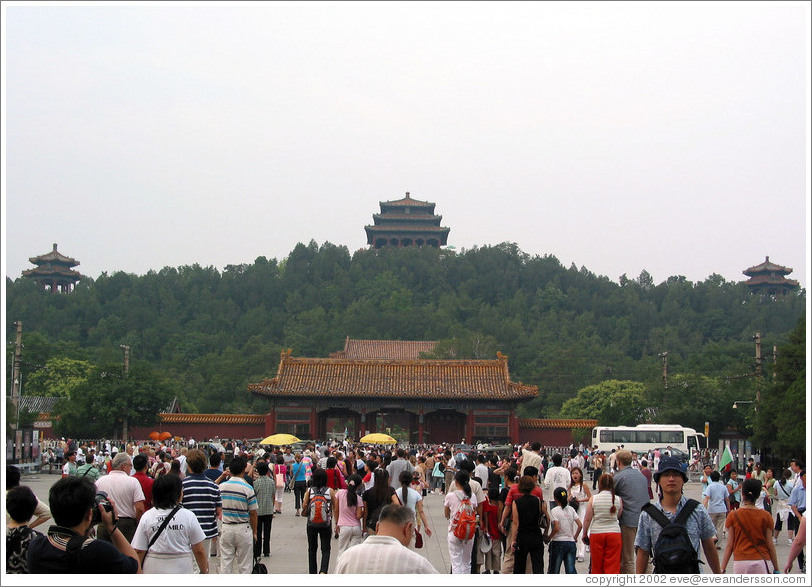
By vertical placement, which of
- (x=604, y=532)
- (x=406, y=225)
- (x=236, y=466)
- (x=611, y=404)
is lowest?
(x=604, y=532)

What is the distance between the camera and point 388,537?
5121mm

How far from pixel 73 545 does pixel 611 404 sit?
146 feet

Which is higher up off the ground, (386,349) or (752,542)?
(386,349)

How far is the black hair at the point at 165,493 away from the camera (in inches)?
268

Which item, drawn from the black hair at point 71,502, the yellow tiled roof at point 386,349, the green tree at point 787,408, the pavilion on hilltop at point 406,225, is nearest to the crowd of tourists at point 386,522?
the black hair at point 71,502

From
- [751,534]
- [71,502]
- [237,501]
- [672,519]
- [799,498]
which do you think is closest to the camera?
[71,502]

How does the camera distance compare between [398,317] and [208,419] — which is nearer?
[208,419]

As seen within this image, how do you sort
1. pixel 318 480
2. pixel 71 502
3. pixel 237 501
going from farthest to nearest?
1. pixel 318 480
2. pixel 237 501
3. pixel 71 502

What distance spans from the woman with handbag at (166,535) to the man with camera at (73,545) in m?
1.38

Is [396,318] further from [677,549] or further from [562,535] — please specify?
[677,549]

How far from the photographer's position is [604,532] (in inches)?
344

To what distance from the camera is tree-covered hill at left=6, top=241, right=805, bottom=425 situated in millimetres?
62531

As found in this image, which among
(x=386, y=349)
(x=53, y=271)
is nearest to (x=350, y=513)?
(x=386, y=349)

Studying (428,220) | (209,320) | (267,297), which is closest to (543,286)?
(428,220)
